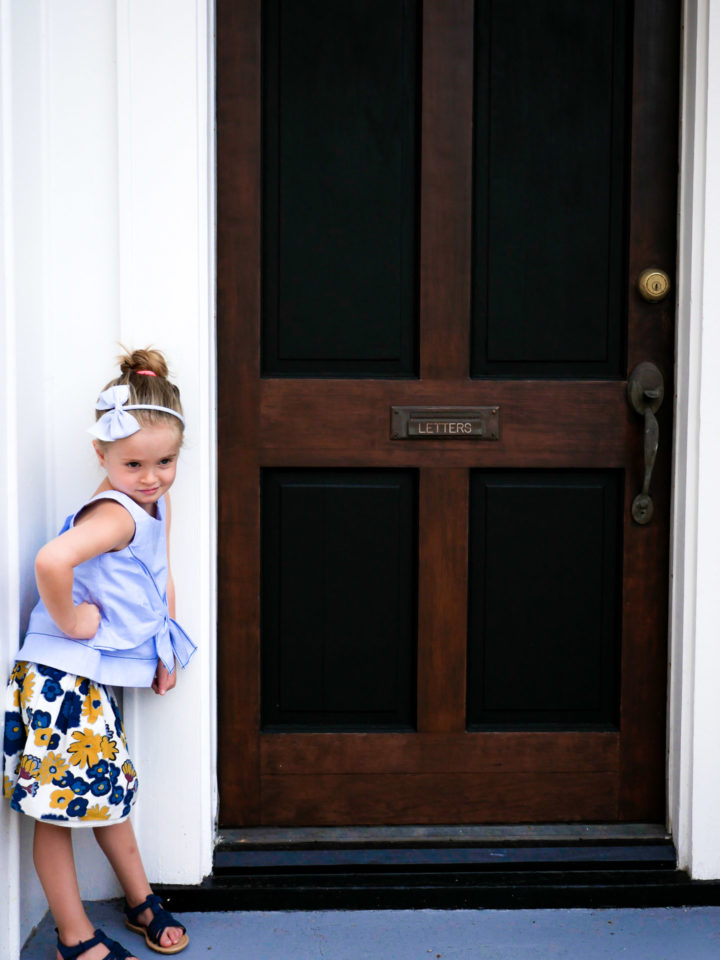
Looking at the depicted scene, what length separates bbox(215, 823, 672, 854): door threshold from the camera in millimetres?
2105

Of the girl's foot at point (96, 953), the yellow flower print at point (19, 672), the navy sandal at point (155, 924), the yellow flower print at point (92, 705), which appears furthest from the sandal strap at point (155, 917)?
the yellow flower print at point (19, 672)

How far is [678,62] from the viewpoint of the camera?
6.66 ft

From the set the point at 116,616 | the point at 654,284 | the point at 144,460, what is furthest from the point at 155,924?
the point at 654,284

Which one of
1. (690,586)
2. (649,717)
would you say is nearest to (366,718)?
(649,717)

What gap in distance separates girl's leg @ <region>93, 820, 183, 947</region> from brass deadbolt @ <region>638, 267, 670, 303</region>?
1634 millimetres

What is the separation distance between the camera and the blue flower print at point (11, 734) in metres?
1.74

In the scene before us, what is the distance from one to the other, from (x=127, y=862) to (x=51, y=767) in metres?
0.32

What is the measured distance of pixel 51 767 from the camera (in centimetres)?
171

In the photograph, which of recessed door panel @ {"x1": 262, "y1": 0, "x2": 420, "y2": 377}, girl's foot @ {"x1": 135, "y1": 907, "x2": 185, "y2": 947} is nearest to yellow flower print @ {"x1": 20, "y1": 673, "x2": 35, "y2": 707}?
girl's foot @ {"x1": 135, "y1": 907, "x2": 185, "y2": 947}

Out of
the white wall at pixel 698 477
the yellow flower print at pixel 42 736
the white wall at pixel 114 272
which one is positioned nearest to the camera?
the yellow flower print at pixel 42 736

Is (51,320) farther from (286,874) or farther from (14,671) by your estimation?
(286,874)

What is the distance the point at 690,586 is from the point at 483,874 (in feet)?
2.64

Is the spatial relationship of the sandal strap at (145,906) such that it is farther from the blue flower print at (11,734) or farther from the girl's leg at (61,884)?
the blue flower print at (11,734)

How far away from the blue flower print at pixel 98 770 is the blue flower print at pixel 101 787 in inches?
0.4
